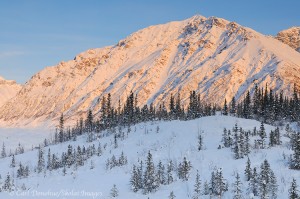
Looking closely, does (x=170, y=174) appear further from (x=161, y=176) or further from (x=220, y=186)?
(x=220, y=186)

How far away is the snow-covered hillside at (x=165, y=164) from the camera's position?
51.9 m

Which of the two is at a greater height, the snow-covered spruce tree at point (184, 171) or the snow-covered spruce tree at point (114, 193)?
the snow-covered spruce tree at point (184, 171)

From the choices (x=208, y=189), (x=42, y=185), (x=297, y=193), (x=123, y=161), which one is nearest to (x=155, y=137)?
(x=123, y=161)

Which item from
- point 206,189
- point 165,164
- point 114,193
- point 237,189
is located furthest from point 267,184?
point 165,164

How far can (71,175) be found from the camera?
6738 cm

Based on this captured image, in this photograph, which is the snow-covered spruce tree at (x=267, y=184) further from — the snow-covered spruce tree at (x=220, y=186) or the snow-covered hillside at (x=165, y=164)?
the snow-covered spruce tree at (x=220, y=186)

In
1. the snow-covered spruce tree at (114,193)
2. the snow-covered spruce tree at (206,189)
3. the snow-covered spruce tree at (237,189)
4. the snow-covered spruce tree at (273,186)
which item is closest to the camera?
the snow-covered spruce tree at (237,189)

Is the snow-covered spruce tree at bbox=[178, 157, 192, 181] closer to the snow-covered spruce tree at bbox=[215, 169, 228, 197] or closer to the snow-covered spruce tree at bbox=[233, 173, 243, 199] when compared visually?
the snow-covered spruce tree at bbox=[215, 169, 228, 197]

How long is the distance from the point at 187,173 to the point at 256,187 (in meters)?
11.3

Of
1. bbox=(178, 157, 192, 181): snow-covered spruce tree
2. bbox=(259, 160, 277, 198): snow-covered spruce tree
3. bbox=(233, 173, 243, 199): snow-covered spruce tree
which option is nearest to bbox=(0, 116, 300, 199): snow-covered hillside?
bbox=(233, 173, 243, 199): snow-covered spruce tree

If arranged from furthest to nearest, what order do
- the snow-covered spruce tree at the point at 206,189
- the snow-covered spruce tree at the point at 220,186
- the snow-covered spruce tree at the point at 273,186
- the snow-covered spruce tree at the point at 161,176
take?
1. the snow-covered spruce tree at the point at 161,176
2. the snow-covered spruce tree at the point at 206,189
3. the snow-covered spruce tree at the point at 220,186
4. the snow-covered spruce tree at the point at 273,186

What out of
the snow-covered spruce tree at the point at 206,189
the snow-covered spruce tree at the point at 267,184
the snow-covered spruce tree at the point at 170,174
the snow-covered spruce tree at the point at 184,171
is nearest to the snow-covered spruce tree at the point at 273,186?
the snow-covered spruce tree at the point at 267,184

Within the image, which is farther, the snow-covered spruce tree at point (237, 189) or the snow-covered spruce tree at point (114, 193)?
the snow-covered spruce tree at point (114, 193)

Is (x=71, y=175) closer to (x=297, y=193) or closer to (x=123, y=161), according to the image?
(x=123, y=161)
